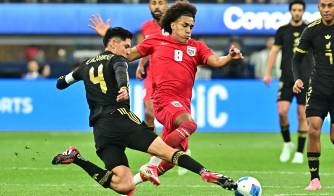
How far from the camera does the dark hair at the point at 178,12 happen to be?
11586 millimetres

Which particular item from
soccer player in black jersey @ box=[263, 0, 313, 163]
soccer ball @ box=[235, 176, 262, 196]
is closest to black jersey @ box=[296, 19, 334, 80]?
soccer ball @ box=[235, 176, 262, 196]

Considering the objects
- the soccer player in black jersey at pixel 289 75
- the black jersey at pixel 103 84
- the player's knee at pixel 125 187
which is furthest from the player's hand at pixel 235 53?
the soccer player in black jersey at pixel 289 75

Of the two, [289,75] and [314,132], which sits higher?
[314,132]

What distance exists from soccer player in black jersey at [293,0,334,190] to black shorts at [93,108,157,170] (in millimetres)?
2621

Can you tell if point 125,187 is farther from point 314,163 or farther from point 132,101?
point 132,101

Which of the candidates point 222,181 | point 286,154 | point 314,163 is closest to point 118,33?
point 222,181

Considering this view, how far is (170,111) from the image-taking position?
11.4 m

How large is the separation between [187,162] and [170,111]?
1.56 metres

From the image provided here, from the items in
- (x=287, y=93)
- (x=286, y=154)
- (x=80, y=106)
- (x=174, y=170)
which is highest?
(x=287, y=93)

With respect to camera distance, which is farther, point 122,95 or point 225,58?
point 225,58

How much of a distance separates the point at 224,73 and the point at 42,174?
11.7 metres

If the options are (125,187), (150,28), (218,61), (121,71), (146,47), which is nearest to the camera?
(121,71)

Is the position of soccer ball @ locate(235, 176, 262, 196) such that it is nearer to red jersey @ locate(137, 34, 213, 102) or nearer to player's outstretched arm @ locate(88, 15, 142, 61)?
red jersey @ locate(137, 34, 213, 102)

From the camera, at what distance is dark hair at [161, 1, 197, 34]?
11.6 m
